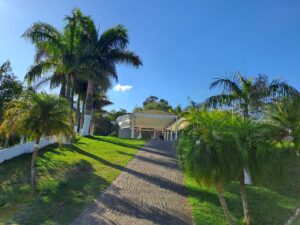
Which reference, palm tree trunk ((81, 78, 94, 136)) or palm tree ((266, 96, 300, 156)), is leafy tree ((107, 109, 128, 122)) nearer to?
palm tree trunk ((81, 78, 94, 136))

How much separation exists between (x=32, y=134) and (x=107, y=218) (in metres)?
4.57

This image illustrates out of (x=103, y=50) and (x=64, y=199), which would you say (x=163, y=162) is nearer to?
(x=64, y=199)

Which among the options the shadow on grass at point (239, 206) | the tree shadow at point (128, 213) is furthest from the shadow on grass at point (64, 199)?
the shadow on grass at point (239, 206)

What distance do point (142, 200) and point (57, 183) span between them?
3.47 metres

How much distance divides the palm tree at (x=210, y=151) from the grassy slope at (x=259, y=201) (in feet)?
4.80

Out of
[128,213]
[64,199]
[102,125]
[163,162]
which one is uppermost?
[102,125]

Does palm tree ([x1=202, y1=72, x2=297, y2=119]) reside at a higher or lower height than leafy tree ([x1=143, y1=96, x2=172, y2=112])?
lower

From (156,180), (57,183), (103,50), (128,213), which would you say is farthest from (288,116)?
(103,50)

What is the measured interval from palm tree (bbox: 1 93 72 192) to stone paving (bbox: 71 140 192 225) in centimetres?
282

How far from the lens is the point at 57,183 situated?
40.3ft

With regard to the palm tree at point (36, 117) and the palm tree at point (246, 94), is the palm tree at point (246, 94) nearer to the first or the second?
→ the palm tree at point (246, 94)

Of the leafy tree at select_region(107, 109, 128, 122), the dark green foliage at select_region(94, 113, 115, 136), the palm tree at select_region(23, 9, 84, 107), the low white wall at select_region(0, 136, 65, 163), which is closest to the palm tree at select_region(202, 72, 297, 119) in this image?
the low white wall at select_region(0, 136, 65, 163)

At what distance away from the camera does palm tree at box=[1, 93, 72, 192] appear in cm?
1145

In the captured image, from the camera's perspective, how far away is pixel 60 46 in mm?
23656
